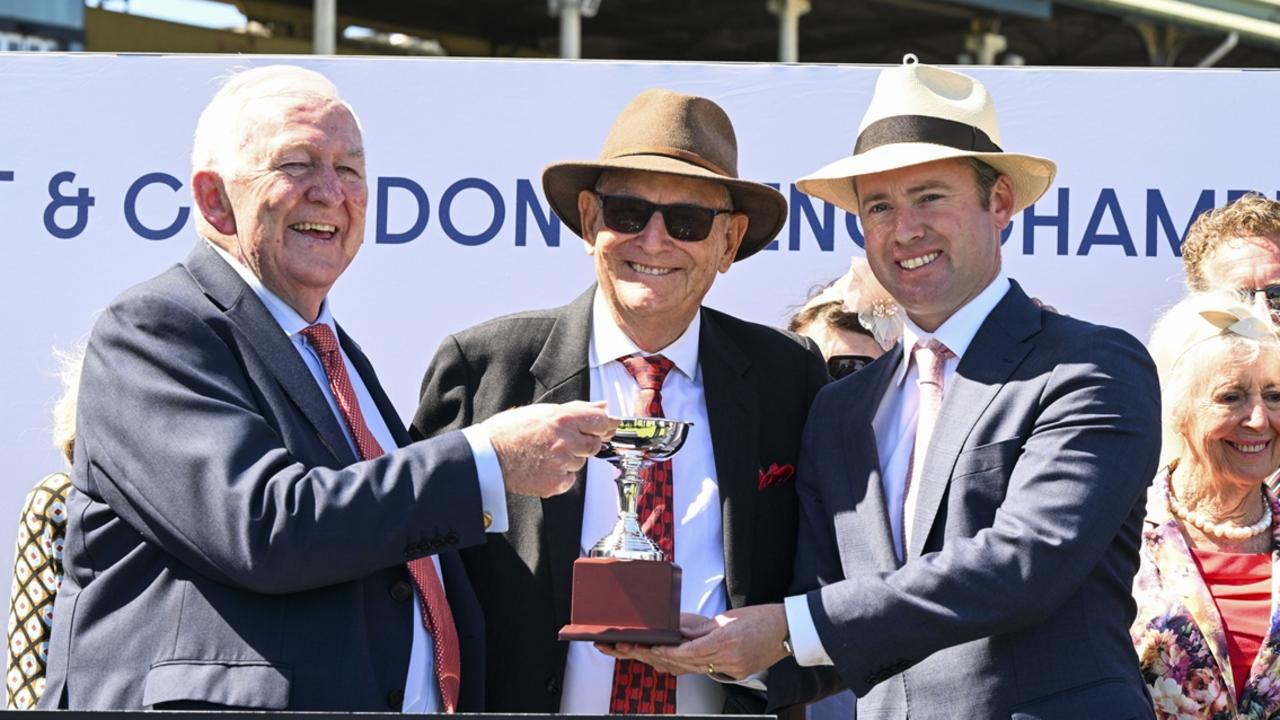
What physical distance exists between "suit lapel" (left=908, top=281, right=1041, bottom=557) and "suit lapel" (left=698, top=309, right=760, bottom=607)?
18.1 inches

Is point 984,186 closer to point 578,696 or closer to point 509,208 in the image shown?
point 578,696

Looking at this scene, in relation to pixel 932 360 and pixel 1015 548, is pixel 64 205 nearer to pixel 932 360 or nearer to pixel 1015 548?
pixel 932 360

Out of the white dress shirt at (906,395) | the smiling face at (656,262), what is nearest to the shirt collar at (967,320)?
the white dress shirt at (906,395)

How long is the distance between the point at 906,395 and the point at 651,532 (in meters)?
0.62

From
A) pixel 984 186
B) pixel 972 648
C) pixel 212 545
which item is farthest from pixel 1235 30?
pixel 212 545

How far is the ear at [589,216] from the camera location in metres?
3.69

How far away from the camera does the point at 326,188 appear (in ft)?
9.93

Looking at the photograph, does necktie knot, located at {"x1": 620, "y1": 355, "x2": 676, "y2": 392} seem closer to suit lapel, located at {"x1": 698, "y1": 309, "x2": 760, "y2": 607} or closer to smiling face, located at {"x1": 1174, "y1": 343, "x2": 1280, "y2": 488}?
suit lapel, located at {"x1": 698, "y1": 309, "x2": 760, "y2": 607}

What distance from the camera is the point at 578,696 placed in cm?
339

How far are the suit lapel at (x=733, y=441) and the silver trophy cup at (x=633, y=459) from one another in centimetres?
52

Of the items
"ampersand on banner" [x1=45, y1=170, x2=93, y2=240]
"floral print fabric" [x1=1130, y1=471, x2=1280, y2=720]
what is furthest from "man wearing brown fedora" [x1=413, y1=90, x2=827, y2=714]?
"ampersand on banner" [x1=45, y1=170, x2=93, y2=240]

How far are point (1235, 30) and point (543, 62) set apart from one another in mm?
6623

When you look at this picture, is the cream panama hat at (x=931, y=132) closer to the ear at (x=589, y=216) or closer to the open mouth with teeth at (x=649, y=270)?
the open mouth with teeth at (x=649, y=270)

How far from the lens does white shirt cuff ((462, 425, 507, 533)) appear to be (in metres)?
2.69
